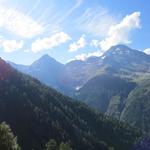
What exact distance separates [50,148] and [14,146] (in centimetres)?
6261

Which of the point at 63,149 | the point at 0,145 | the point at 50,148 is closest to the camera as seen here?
the point at 0,145

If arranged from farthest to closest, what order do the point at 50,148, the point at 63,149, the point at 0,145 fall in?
the point at 50,148, the point at 63,149, the point at 0,145

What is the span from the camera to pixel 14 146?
70625mm

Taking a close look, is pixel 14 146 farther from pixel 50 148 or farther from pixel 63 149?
pixel 50 148

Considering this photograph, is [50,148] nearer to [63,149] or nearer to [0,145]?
[63,149]

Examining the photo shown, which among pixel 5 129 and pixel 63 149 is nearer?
pixel 5 129

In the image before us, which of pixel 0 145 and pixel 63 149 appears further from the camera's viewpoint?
pixel 63 149

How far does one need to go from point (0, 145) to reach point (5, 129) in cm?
421

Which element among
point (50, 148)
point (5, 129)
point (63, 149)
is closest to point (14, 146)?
point (5, 129)

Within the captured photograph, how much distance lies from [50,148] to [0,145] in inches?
2604

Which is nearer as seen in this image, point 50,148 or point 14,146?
point 14,146

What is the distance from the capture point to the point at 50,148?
13225 centimetres

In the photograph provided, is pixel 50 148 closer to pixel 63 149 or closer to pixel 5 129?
pixel 63 149

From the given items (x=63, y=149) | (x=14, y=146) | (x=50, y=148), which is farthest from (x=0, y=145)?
(x=50, y=148)
